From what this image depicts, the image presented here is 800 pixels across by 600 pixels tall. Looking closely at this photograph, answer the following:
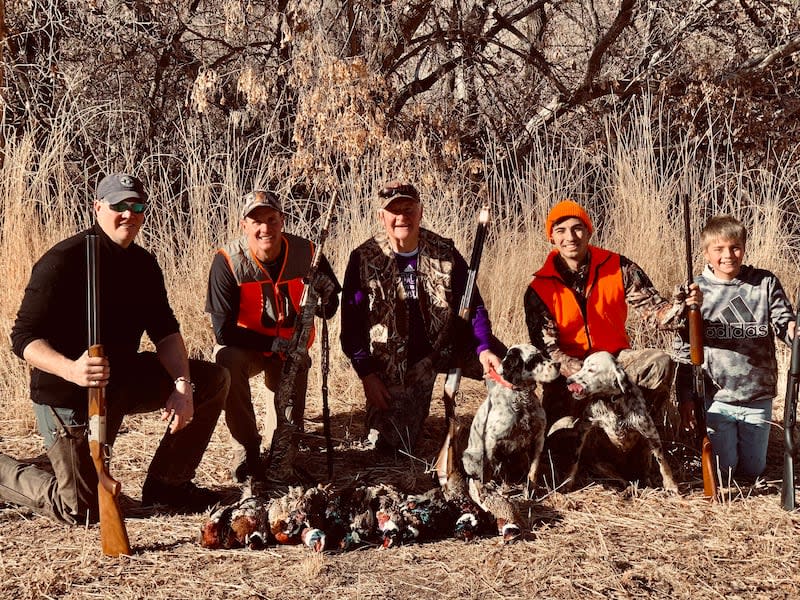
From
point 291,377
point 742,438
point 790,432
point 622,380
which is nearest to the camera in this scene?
point 790,432

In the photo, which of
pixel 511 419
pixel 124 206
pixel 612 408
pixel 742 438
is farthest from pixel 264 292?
pixel 742 438

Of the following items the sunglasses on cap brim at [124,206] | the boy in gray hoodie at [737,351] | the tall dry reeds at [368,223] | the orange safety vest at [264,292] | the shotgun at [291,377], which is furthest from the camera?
the tall dry reeds at [368,223]

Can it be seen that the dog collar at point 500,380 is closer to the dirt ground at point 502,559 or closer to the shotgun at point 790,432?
the dirt ground at point 502,559

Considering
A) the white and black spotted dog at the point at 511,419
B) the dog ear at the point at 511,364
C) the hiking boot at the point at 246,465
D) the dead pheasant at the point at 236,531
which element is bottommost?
the dead pheasant at the point at 236,531

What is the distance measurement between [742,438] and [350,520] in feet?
6.94

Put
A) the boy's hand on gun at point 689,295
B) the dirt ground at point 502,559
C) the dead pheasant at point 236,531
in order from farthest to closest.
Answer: the boy's hand on gun at point 689,295 < the dead pheasant at point 236,531 < the dirt ground at point 502,559

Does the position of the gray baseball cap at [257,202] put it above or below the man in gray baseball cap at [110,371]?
above

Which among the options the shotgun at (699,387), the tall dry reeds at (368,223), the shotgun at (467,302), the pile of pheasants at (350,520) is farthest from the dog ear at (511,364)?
the tall dry reeds at (368,223)

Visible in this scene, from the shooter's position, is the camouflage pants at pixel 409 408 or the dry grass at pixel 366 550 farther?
the camouflage pants at pixel 409 408

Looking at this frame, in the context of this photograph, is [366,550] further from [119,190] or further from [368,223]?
[368,223]

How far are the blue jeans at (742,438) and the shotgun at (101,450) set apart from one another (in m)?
2.87

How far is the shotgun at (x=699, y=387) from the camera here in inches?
166

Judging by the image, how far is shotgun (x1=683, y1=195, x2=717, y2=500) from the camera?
166 inches

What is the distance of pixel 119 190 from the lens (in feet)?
13.3
